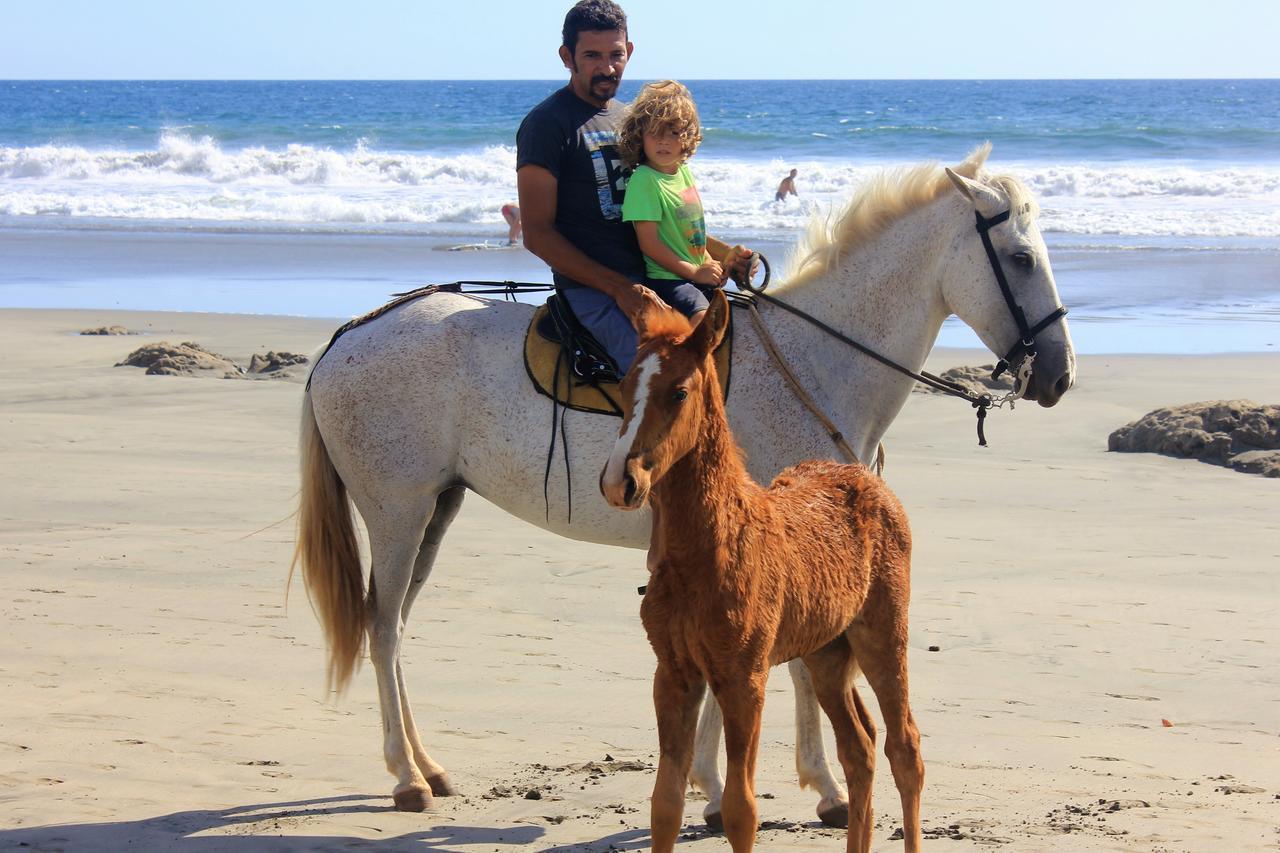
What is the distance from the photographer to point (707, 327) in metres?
2.95

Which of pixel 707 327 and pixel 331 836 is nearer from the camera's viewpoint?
pixel 707 327

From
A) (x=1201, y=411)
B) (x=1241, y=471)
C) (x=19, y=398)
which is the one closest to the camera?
(x=1241, y=471)

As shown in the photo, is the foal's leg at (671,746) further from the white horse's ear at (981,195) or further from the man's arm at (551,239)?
the white horse's ear at (981,195)

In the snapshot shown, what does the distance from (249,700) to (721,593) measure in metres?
2.79

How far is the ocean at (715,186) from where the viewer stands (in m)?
17.8

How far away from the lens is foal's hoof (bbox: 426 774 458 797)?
4.55m

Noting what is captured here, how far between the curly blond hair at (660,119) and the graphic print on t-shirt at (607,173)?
0.53 ft

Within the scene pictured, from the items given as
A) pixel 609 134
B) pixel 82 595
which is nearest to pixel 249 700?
pixel 82 595

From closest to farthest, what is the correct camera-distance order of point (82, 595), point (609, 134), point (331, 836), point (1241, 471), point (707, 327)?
point (707, 327) → point (331, 836) → point (609, 134) → point (82, 595) → point (1241, 471)

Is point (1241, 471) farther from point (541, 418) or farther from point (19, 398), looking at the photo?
point (19, 398)

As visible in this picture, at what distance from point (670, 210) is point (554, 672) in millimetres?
2214

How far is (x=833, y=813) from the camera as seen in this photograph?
432cm

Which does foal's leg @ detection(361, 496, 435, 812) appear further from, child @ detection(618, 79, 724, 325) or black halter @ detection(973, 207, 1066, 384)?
black halter @ detection(973, 207, 1066, 384)

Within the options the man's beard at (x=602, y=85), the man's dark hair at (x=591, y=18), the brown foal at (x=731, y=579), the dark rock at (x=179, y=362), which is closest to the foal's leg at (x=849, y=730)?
the brown foal at (x=731, y=579)
